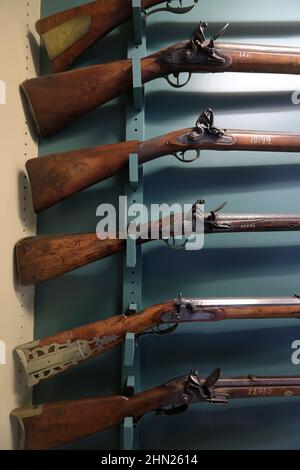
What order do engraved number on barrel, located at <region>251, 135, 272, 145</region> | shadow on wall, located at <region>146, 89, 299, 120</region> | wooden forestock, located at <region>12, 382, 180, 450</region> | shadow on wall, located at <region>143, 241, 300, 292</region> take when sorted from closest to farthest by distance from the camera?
wooden forestock, located at <region>12, 382, 180, 450</region> < engraved number on barrel, located at <region>251, 135, 272, 145</region> < shadow on wall, located at <region>143, 241, 300, 292</region> < shadow on wall, located at <region>146, 89, 299, 120</region>

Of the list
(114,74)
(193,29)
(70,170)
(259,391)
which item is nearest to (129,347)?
(259,391)

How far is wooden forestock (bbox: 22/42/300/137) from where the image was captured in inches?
68.1

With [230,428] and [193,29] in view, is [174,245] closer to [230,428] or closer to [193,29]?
[230,428]

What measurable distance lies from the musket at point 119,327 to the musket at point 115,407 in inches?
5.4

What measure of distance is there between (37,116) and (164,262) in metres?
0.86

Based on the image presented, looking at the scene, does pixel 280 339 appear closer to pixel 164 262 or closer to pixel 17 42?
pixel 164 262

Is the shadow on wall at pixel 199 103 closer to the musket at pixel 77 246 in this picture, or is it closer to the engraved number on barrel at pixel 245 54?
the engraved number on barrel at pixel 245 54

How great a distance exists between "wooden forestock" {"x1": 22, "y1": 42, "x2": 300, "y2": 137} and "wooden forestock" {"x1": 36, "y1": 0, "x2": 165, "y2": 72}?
17 cm

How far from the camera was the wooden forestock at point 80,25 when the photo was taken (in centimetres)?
176

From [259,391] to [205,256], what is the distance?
2.01 feet

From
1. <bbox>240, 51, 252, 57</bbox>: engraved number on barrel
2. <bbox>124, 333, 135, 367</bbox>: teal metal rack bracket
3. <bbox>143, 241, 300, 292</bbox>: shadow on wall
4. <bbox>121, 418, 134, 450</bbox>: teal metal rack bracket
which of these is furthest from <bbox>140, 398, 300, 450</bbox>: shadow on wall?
<bbox>240, 51, 252, 57</bbox>: engraved number on barrel

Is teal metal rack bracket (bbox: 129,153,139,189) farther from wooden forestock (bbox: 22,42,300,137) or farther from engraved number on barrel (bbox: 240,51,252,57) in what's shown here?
engraved number on barrel (bbox: 240,51,252,57)

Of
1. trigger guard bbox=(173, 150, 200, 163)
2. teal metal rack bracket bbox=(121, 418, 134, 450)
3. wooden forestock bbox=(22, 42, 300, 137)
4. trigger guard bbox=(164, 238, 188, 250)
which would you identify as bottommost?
teal metal rack bracket bbox=(121, 418, 134, 450)

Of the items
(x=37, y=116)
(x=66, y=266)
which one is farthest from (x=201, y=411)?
(x=37, y=116)
